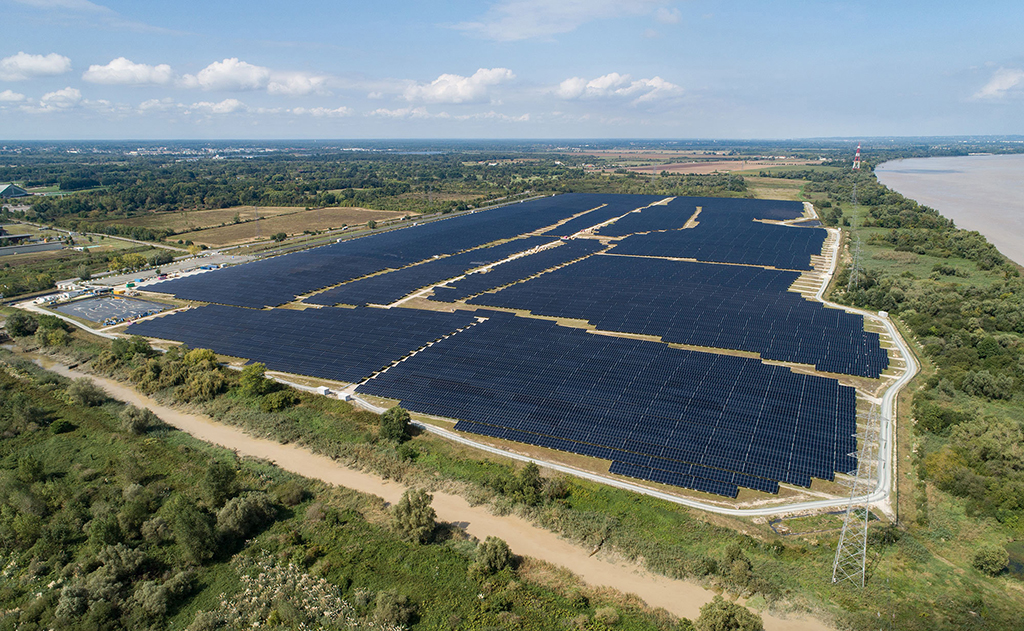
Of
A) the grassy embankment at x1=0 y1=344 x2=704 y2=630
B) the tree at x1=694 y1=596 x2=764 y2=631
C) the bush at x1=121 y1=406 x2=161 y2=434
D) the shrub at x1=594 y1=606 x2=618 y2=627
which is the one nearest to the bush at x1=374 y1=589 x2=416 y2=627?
the grassy embankment at x1=0 y1=344 x2=704 y2=630

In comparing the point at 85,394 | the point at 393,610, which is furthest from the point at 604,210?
the point at 393,610

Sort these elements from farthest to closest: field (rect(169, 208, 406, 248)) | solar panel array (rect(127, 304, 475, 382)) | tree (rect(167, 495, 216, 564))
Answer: field (rect(169, 208, 406, 248)) < solar panel array (rect(127, 304, 475, 382)) < tree (rect(167, 495, 216, 564))

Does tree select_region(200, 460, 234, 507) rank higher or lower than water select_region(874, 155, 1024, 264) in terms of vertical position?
lower

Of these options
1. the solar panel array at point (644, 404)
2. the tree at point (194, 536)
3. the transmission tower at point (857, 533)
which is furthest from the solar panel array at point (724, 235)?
the tree at point (194, 536)

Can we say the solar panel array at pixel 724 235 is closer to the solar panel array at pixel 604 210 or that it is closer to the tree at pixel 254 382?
the solar panel array at pixel 604 210

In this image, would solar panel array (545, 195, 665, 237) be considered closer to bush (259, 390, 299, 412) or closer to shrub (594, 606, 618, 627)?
bush (259, 390, 299, 412)

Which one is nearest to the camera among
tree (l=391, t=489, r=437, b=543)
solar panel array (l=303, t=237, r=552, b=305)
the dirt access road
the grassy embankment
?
the grassy embankment
